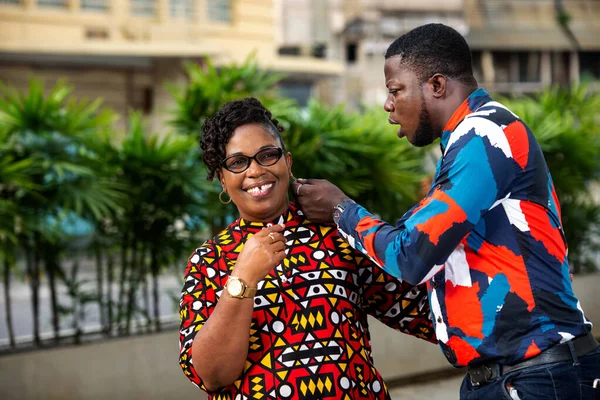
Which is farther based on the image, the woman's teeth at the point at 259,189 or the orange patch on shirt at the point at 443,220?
the woman's teeth at the point at 259,189

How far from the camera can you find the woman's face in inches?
81.4

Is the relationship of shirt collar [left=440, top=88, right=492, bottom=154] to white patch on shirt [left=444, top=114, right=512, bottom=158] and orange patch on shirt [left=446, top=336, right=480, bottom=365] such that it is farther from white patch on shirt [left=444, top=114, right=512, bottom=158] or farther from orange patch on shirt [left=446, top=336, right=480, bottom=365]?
orange patch on shirt [left=446, top=336, right=480, bottom=365]

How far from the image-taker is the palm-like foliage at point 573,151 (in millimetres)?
5906

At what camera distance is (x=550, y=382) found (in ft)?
5.48

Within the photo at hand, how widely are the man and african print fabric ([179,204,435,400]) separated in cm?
31

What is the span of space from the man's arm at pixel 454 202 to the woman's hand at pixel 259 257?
0.98 feet

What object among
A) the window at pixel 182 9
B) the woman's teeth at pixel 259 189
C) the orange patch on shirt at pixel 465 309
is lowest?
the orange patch on shirt at pixel 465 309

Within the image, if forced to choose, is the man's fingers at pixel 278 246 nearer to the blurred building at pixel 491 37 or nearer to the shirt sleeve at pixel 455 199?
the shirt sleeve at pixel 455 199

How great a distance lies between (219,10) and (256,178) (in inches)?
594

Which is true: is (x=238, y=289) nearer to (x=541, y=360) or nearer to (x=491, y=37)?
(x=541, y=360)

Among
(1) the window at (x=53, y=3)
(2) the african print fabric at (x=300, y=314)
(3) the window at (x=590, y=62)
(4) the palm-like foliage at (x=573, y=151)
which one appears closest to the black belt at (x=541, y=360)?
(2) the african print fabric at (x=300, y=314)

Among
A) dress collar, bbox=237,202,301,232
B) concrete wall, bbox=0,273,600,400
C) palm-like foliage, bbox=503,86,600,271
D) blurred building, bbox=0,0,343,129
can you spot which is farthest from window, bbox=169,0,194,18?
dress collar, bbox=237,202,301,232

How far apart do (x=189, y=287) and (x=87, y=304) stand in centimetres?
283

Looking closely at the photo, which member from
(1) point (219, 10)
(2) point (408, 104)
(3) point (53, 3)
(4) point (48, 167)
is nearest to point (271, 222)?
(2) point (408, 104)
